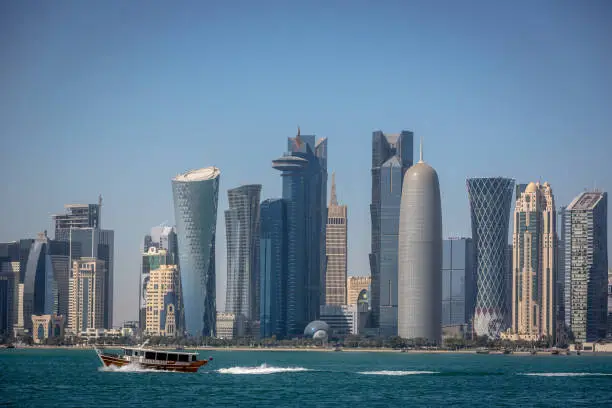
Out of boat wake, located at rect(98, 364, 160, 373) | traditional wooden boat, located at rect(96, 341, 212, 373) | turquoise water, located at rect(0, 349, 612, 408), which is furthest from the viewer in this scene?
boat wake, located at rect(98, 364, 160, 373)

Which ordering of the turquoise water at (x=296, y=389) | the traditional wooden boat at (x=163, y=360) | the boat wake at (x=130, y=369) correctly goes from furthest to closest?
the boat wake at (x=130, y=369) < the traditional wooden boat at (x=163, y=360) < the turquoise water at (x=296, y=389)

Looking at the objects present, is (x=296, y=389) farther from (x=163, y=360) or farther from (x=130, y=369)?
(x=130, y=369)

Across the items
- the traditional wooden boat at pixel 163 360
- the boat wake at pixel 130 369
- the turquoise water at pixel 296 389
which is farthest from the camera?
the boat wake at pixel 130 369

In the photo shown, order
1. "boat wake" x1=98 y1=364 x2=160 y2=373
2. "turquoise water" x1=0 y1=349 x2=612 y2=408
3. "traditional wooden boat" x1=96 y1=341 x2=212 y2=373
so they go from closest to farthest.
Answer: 1. "turquoise water" x1=0 y1=349 x2=612 y2=408
2. "traditional wooden boat" x1=96 y1=341 x2=212 y2=373
3. "boat wake" x1=98 y1=364 x2=160 y2=373

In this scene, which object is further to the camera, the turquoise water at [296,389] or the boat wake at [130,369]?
the boat wake at [130,369]

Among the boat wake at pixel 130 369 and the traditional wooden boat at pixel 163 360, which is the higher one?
the traditional wooden boat at pixel 163 360

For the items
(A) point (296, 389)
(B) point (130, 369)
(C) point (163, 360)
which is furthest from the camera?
(B) point (130, 369)

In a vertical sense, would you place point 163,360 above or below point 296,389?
above

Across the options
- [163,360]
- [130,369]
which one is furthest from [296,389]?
[130,369]

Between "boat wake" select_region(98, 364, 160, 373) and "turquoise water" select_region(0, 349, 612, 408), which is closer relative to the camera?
"turquoise water" select_region(0, 349, 612, 408)

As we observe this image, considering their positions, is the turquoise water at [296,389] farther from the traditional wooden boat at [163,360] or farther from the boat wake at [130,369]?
the traditional wooden boat at [163,360]

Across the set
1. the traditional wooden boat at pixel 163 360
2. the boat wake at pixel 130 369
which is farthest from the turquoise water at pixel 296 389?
the traditional wooden boat at pixel 163 360

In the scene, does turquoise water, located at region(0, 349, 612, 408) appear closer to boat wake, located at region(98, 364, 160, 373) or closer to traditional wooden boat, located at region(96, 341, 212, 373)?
boat wake, located at region(98, 364, 160, 373)

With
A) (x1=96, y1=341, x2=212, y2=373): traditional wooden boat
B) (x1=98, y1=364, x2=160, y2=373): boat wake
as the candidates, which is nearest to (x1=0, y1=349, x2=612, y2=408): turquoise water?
(x1=98, y1=364, x2=160, y2=373): boat wake
